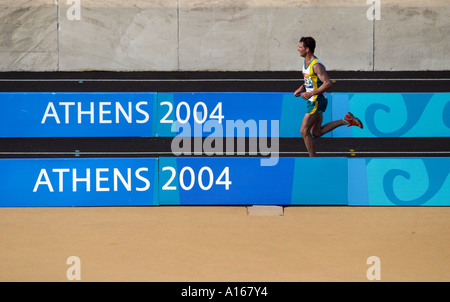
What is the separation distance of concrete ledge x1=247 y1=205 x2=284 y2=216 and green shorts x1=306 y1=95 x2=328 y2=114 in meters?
1.49

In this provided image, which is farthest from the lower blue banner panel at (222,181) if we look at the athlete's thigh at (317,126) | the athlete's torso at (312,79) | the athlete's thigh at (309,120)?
the athlete's torso at (312,79)

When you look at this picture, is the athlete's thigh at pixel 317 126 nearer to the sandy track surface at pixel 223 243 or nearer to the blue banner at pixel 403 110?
the blue banner at pixel 403 110

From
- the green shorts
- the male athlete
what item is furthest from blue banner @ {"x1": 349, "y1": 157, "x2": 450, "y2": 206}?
the green shorts

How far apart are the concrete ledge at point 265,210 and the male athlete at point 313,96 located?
3.73 ft

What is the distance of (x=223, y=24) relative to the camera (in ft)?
57.9

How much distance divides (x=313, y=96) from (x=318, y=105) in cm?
16

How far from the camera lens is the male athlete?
35.2 ft

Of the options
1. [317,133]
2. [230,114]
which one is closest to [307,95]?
[317,133]

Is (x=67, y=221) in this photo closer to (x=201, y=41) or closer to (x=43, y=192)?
(x=43, y=192)

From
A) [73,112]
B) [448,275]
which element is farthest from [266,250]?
[73,112]

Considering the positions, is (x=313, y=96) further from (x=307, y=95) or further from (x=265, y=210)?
(x=265, y=210)

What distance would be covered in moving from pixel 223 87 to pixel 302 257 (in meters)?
8.48

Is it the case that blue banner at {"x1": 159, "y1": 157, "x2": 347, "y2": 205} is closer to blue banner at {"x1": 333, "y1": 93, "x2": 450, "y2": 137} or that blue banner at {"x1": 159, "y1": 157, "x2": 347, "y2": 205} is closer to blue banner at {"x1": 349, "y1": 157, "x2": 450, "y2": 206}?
blue banner at {"x1": 349, "y1": 157, "x2": 450, "y2": 206}

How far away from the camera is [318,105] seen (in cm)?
1095
